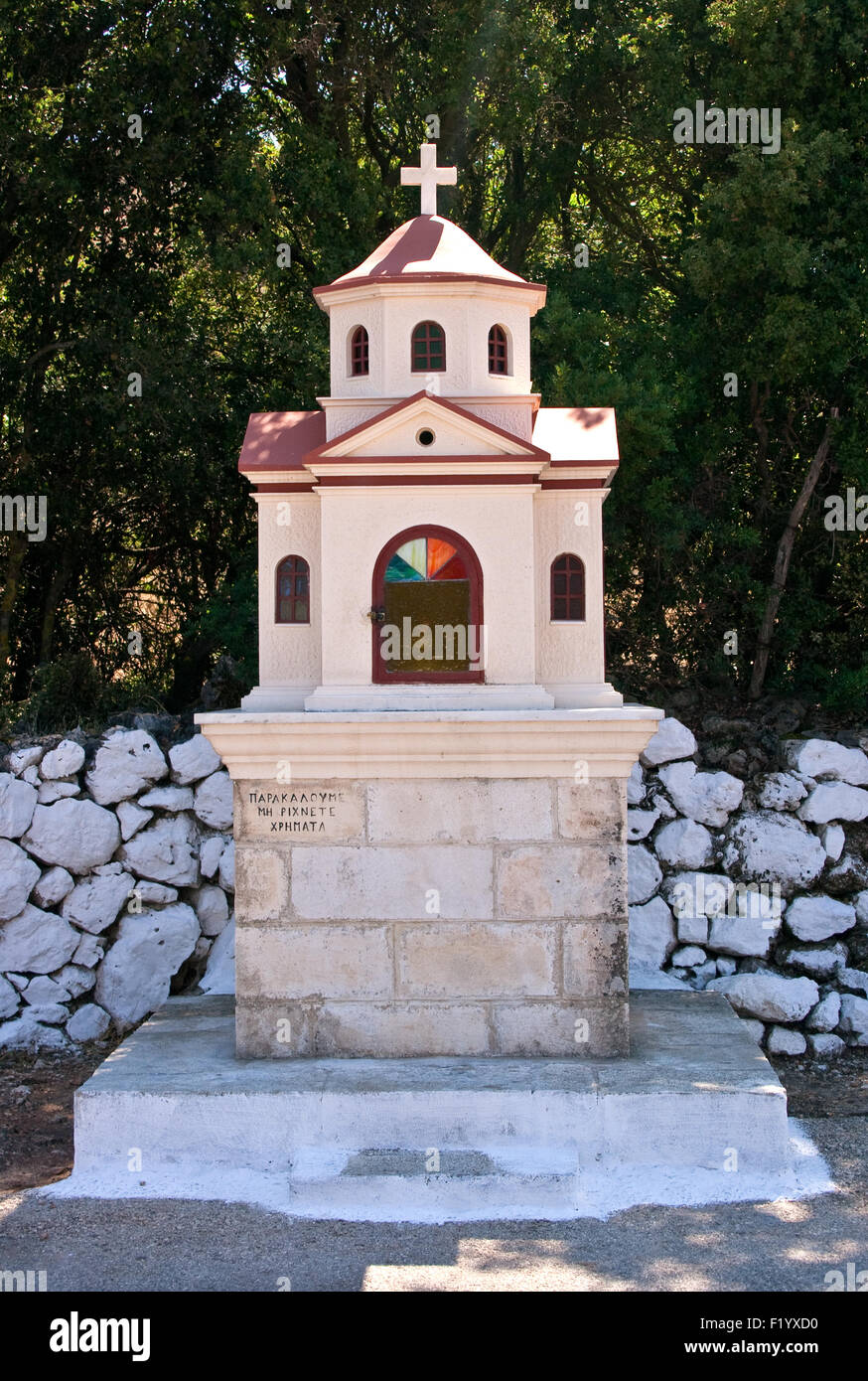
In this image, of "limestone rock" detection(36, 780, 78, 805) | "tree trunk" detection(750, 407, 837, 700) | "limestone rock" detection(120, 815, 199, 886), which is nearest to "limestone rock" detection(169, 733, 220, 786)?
"limestone rock" detection(120, 815, 199, 886)

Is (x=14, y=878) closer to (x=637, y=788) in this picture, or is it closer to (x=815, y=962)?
(x=637, y=788)

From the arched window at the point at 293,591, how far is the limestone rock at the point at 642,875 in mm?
3495

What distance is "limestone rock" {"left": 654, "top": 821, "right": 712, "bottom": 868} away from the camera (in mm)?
10117

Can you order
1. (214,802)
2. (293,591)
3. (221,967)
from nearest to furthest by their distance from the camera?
(293,591), (221,967), (214,802)

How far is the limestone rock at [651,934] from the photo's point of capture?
986cm

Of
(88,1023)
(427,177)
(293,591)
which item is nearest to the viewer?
(293,591)

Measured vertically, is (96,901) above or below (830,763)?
below

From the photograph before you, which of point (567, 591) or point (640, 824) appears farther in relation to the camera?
point (640, 824)

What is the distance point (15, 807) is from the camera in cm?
1013

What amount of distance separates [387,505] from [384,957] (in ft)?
8.14

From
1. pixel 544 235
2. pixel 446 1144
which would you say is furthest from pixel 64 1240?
pixel 544 235

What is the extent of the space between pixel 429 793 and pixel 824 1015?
4013mm

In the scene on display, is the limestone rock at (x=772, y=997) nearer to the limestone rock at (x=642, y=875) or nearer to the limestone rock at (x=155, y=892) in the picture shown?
the limestone rock at (x=642, y=875)

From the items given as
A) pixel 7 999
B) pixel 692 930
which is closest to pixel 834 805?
pixel 692 930
